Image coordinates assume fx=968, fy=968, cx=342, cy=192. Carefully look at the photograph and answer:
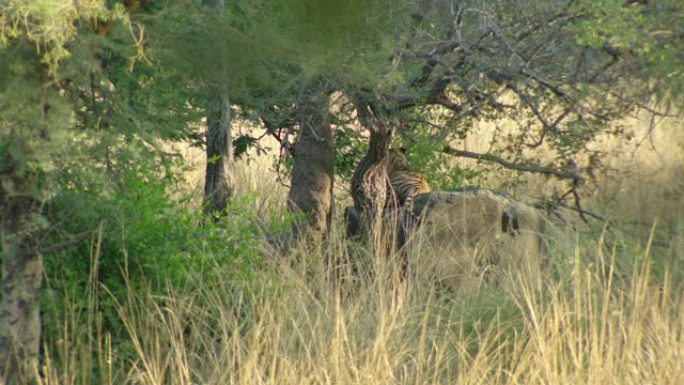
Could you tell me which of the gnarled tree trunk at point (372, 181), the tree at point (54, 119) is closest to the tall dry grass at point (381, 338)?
the tree at point (54, 119)

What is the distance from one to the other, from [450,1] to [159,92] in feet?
7.09

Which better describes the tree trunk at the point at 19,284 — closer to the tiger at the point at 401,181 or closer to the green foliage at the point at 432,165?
the green foliage at the point at 432,165

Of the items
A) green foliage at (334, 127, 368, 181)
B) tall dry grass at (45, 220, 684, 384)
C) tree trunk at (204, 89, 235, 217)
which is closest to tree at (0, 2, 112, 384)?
tall dry grass at (45, 220, 684, 384)

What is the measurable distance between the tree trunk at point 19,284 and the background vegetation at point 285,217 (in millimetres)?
12

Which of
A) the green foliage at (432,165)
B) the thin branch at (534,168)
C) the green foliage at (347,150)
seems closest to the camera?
the thin branch at (534,168)

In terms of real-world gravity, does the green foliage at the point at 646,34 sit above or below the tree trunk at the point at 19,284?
above

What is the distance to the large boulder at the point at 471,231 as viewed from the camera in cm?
586

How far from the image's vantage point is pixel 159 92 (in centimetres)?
386

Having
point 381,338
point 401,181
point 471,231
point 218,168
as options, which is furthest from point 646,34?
point 218,168

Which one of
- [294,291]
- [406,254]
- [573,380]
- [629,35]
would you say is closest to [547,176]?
[406,254]

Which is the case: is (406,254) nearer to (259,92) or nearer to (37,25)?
(259,92)

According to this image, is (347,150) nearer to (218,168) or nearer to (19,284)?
(218,168)

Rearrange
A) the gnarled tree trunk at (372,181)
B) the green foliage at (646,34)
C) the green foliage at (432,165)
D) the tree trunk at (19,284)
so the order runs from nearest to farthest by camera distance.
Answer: the tree trunk at (19,284)
the green foliage at (646,34)
the gnarled tree trunk at (372,181)
the green foliage at (432,165)

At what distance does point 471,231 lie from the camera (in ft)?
20.3
